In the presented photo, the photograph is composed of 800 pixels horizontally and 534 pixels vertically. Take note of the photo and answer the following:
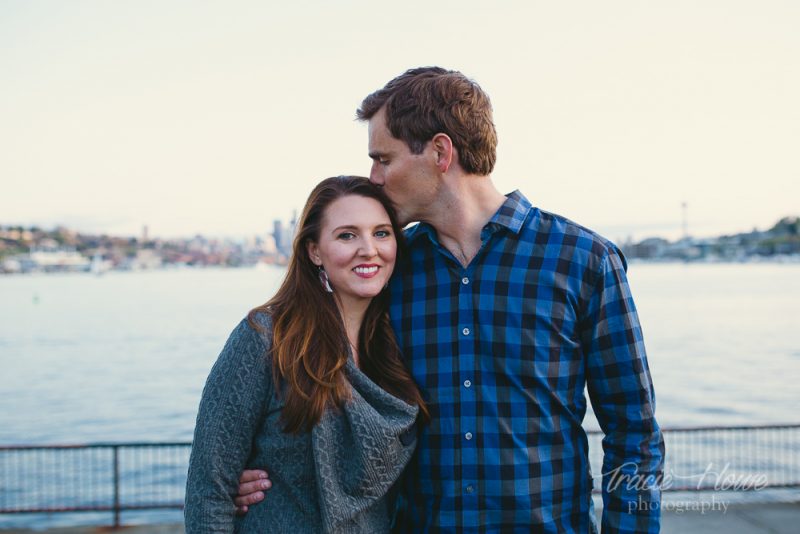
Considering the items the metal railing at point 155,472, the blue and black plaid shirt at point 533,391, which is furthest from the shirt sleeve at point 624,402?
the metal railing at point 155,472

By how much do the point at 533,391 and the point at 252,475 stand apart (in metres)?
1.07

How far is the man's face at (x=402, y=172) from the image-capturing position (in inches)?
111

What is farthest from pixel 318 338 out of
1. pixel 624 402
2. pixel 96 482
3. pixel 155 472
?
pixel 155 472

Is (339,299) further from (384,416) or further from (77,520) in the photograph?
(77,520)

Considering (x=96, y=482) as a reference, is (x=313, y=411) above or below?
above

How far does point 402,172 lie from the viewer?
285cm

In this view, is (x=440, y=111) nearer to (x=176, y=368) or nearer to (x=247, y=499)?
(x=247, y=499)

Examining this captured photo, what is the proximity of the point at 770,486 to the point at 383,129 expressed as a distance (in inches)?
323

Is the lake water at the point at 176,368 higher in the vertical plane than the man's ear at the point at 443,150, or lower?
lower

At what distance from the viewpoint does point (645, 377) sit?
103 inches

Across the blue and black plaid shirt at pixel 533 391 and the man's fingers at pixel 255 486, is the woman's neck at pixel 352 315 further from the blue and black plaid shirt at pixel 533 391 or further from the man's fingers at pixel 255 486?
the man's fingers at pixel 255 486

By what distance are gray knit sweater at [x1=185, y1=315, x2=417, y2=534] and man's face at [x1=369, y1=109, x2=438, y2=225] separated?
715mm

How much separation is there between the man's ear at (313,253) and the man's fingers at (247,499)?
90 cm

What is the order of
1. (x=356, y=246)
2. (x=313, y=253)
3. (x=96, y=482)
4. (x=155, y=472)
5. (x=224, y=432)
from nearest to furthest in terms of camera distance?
(x=224, y=432) < (x=356, y=246) < (x=313, y=253) < (x=96, y=482) < (x=155, y=472)
